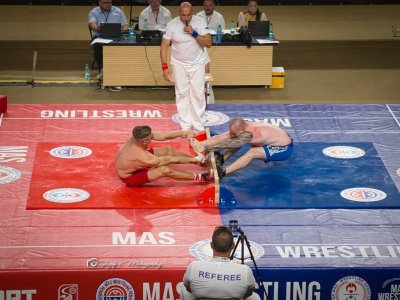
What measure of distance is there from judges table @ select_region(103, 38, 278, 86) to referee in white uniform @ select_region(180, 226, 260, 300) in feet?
27.6

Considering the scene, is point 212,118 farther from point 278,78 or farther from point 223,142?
→ point 278,78

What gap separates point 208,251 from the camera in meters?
8.60

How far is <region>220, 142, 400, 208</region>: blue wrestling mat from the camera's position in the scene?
9820 millimetres

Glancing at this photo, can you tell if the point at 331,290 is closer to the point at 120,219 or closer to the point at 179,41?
the point at 120,219

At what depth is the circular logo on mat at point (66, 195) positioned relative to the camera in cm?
979

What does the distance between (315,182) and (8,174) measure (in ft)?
11.6

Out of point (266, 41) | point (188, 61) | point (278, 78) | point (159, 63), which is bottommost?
point (188, 61)

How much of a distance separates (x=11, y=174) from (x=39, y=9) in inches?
458

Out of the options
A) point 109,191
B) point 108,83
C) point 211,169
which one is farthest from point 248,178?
point 108,83

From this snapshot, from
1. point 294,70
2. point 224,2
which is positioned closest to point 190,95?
point 294,70

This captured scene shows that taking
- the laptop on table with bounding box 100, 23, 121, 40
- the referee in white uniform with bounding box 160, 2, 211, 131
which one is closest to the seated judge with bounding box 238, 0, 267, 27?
the laptop on table with bounding box 100, 23, 121, 40

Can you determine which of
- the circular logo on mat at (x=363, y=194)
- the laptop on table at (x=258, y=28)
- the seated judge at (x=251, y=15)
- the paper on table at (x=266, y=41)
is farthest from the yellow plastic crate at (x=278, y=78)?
the circular logo on mat at (x=363, y=194)

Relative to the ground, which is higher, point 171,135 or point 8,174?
point 171,135

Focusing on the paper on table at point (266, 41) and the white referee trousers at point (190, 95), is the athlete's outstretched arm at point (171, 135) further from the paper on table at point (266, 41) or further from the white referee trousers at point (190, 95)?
the paper on table at point (266, 41)
